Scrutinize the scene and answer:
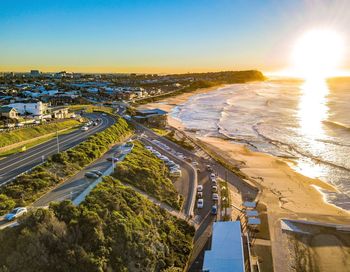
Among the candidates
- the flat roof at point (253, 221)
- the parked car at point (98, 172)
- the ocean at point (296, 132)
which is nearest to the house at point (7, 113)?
the parked car at point (98, 172)

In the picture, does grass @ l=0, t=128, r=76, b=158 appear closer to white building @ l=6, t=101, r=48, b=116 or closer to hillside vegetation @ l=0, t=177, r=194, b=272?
hillside vegetation @ l=0, t=177, r=194, b=272

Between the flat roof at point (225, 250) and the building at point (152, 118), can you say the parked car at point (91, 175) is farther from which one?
the building at point (152, 118)

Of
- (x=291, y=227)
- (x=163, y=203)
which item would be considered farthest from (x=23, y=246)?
(x=291, y=227)

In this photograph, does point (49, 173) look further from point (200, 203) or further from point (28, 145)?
point (200, 203)

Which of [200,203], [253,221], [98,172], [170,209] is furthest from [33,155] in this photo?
[253,221]

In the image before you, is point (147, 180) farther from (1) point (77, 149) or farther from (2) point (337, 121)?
(2) point (337, 121)

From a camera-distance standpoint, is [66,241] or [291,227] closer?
[66,241]
